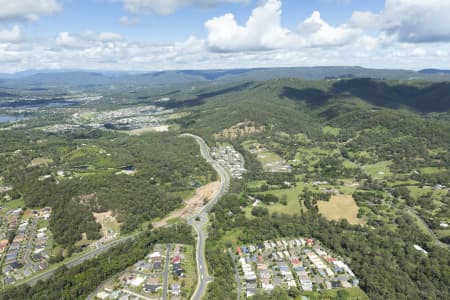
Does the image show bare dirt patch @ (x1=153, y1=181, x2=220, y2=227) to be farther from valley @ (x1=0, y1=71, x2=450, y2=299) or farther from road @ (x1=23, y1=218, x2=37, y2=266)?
road @ (x1=23, y1=218, x2=37, y2=266)

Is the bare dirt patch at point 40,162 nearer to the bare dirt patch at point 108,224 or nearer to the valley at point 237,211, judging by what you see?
the valley at point 237,211

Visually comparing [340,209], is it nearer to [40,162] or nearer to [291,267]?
[291,267]

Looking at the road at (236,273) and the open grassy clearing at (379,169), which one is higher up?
the road at (236,273)

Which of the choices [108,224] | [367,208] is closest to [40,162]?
[108,224]

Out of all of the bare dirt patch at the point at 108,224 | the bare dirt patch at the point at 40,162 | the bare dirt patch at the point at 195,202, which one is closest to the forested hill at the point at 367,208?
the bare dirt patch at the point at 195,202

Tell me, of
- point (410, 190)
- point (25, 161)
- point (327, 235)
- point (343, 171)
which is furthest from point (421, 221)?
point (25, 161)
